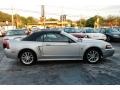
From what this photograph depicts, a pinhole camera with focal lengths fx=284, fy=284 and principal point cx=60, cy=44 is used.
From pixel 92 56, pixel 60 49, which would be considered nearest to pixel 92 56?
pixel 92 56

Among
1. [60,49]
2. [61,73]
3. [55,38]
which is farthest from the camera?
[55,38]

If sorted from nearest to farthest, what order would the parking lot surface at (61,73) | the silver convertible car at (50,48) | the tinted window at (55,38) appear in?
the parking lot surface at (61,73), the silver convertible car at (50,48), the tinted window at (55,38)

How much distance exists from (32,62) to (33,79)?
3096mm

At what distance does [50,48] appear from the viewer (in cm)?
1157

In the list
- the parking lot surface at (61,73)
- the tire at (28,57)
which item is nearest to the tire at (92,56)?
the parking lot surface at (61,73)

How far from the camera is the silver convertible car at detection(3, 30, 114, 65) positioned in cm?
1155

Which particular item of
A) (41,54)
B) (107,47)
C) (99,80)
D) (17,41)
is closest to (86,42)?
(107,47)

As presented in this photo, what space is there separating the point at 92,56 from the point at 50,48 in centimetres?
177

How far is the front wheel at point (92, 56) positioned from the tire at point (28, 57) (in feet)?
7.03

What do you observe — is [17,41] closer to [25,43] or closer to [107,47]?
[25,43]

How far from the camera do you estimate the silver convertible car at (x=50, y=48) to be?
11547 mm

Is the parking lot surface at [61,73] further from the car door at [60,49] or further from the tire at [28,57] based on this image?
the car door at [60,49]

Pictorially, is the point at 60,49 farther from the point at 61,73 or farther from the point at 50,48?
the point at 61,73

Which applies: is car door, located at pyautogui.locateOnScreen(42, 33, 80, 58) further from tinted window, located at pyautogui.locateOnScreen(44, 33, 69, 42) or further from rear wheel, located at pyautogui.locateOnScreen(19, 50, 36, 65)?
rear wheel, located at pyautogui.locateOnScreen(19, 50, 36, 65)
